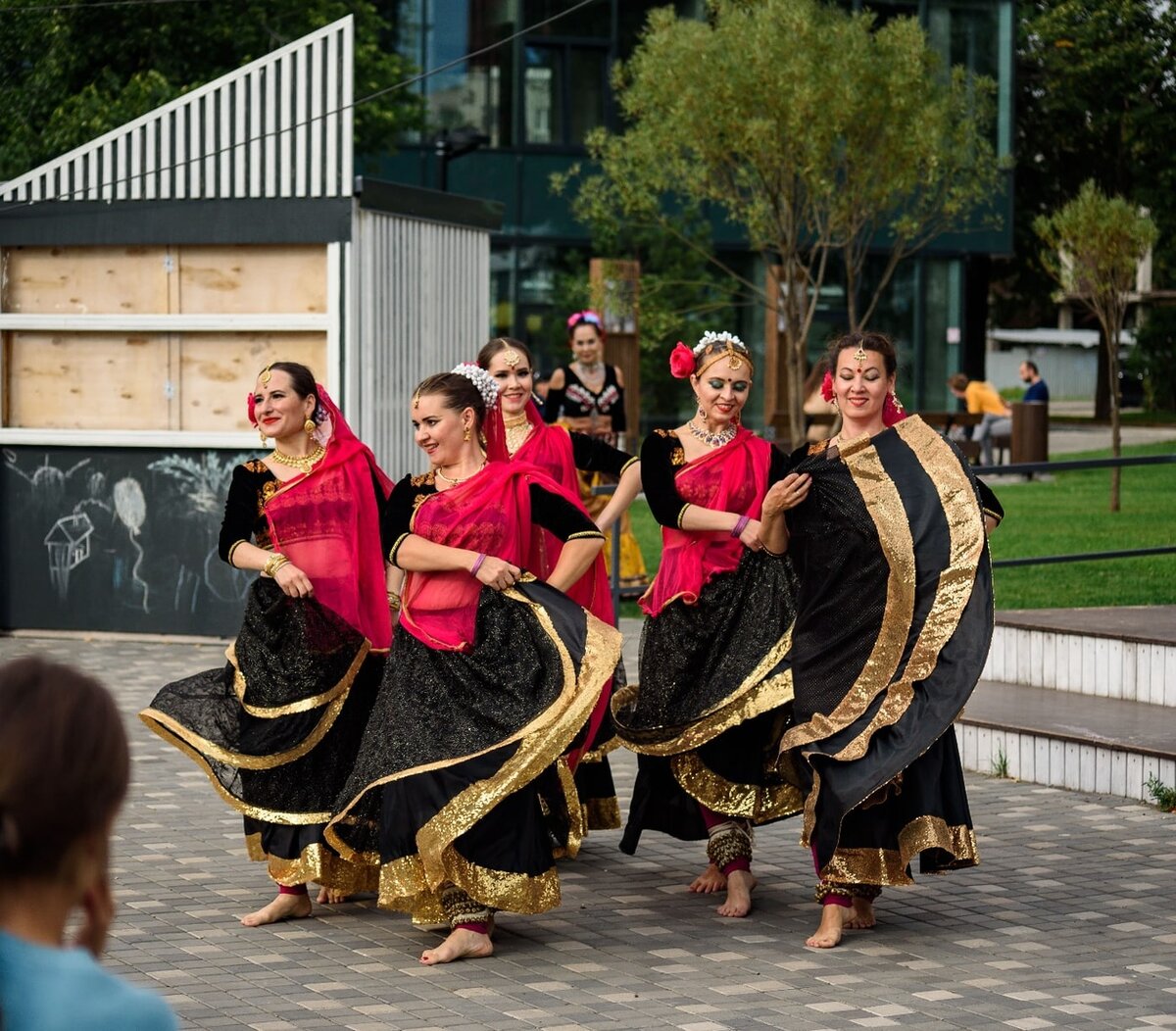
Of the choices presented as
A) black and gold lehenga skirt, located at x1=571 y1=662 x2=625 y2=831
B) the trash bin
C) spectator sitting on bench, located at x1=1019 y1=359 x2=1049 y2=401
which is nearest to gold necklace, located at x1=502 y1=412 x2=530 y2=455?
black and gold lehenga skirt, located at x1=571 y1=662 x2=625 y2=831

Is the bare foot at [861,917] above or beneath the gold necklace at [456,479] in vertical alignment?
Result: beneath

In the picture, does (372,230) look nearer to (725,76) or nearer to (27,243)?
(27,243)

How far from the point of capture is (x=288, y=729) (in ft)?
21.6

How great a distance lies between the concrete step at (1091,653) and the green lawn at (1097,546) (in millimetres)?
1687

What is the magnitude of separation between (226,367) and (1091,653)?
18.9 ft

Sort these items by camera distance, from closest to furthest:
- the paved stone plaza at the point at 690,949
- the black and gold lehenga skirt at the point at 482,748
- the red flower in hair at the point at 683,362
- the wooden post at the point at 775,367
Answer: the paved stone plaza at the point at 690,949, the black and gold lehenga skirt at the point at 482,748, the red flower in hair at the point at 683,362, the wooden post at the point at 775,367

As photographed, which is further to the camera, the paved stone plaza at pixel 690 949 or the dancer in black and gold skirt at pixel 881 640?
the dancer in black and gold skirt at pixel 881 640

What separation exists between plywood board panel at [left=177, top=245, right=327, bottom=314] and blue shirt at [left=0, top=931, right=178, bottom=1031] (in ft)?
36.1

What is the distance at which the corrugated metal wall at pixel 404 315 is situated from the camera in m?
12.6

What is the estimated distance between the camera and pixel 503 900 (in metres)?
5.99

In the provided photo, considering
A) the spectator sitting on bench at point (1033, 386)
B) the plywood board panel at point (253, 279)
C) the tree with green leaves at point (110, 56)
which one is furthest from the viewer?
the spectator sitting on bench at point (1033, 386)

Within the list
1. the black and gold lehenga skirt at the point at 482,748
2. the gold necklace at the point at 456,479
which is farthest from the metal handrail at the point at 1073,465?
the black and gold lehenga skirt at the point at 482,748

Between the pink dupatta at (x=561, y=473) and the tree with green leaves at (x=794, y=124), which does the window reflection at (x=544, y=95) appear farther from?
the pink dupatta at (x=561, y=473)

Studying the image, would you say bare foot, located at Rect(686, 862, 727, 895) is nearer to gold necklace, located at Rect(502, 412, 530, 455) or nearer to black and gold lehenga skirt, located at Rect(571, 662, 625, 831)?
black and gold lehenga skirt, located at Rect(571, 662, 625, 831)
